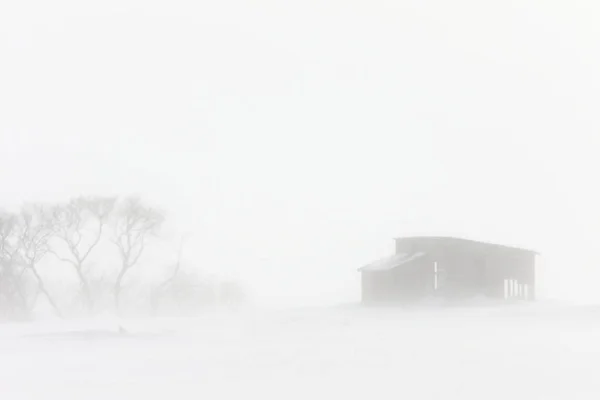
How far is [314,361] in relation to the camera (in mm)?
26078

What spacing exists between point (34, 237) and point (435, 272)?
28.1 meters

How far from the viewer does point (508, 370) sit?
23.0 metres

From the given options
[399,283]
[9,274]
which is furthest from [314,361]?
[9,274]

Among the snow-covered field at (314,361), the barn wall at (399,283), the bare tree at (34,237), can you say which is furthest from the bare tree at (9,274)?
the barn wall at (399,283)

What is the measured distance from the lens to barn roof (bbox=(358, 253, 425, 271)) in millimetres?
61375

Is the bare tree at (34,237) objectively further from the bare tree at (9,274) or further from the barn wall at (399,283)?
the barn wall at (399,283)

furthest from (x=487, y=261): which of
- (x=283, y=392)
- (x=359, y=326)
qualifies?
(x=283, y=392)

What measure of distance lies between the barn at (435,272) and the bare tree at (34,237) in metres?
21.9

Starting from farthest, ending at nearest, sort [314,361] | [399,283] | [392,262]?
[392,262] → [399,283] → [314,361]

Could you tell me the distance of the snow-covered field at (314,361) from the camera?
20375 mm

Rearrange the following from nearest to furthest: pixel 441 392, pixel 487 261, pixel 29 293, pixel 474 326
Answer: pixel 441 392 → pixel 474 326 → pixel 487 261 → pixel 29 293

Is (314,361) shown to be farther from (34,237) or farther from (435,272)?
(34,237)

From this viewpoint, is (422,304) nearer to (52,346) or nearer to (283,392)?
(52,346)

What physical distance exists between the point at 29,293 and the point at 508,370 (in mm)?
57164
